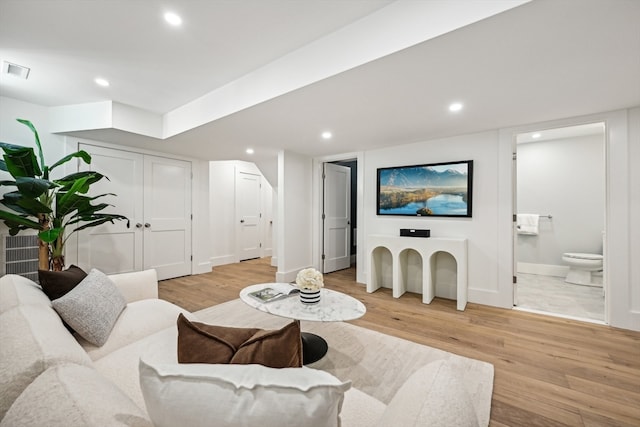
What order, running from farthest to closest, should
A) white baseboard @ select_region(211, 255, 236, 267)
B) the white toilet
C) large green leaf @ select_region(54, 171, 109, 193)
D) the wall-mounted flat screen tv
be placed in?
white baseboard @ select_region(211, 255, 236, 267), the white toilet, the wall-mounted flat screen tv, large green leaf @ select_region(54, 171, 109, 193)

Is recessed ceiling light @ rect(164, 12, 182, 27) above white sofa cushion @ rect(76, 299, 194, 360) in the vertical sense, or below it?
above

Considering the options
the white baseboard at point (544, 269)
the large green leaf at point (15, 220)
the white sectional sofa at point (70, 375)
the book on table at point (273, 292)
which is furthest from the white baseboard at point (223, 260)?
the white baseboard at point (544, 269)

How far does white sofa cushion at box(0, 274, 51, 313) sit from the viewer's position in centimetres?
113

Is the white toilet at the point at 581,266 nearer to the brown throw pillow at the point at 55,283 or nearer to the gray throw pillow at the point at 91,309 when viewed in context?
the gray throw pillow at the point at 91,309

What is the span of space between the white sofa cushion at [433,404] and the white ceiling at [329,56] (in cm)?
175

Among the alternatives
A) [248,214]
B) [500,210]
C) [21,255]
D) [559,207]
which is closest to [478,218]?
[500,210]

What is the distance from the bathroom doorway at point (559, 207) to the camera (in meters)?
4.28

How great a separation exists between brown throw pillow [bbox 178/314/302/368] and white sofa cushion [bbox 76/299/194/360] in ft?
3.06

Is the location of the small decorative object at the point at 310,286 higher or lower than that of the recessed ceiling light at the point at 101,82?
lower

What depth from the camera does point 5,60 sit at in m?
2.40

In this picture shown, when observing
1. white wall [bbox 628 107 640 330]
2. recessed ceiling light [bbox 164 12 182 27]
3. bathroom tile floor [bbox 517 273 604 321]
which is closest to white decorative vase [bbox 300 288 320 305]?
recessed ceiling light [bbox 164 12 182 27]

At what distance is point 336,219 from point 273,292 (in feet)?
10.5

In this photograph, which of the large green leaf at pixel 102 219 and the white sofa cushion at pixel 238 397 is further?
the large green leaf at pixel 102 219

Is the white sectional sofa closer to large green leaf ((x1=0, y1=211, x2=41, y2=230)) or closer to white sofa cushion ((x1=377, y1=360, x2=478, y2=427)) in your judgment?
white sofa cushion ((x1=377, y1=360, x2=478, y2=427))
